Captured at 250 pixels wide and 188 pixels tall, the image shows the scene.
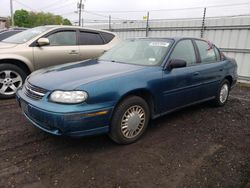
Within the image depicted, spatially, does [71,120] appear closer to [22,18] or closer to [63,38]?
[63,38]

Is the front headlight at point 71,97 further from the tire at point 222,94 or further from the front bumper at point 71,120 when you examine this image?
the tire at point 222,94

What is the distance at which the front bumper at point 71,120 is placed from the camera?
103 inches

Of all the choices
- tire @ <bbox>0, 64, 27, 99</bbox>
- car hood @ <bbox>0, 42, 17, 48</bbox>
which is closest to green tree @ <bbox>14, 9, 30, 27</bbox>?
car hood @ <bbox>0, 42, 17, 48</bbox>

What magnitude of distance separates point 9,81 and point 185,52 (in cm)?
363

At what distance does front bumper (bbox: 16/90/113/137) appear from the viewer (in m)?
2.62

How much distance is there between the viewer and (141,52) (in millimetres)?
3938

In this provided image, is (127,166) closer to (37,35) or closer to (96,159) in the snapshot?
(96,159)

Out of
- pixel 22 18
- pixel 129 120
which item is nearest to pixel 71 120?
pixel 129 120

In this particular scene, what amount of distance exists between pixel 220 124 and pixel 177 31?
639 centimetres

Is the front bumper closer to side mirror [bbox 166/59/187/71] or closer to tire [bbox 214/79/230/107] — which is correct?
side mirror [bbox 166/59/187/71]

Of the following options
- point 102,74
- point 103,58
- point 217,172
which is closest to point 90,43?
point 103,58

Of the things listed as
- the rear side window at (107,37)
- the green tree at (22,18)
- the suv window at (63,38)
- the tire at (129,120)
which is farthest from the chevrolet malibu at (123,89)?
the green tree at (22,18)

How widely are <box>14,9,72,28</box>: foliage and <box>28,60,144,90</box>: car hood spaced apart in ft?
194

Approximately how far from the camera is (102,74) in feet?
10.1
